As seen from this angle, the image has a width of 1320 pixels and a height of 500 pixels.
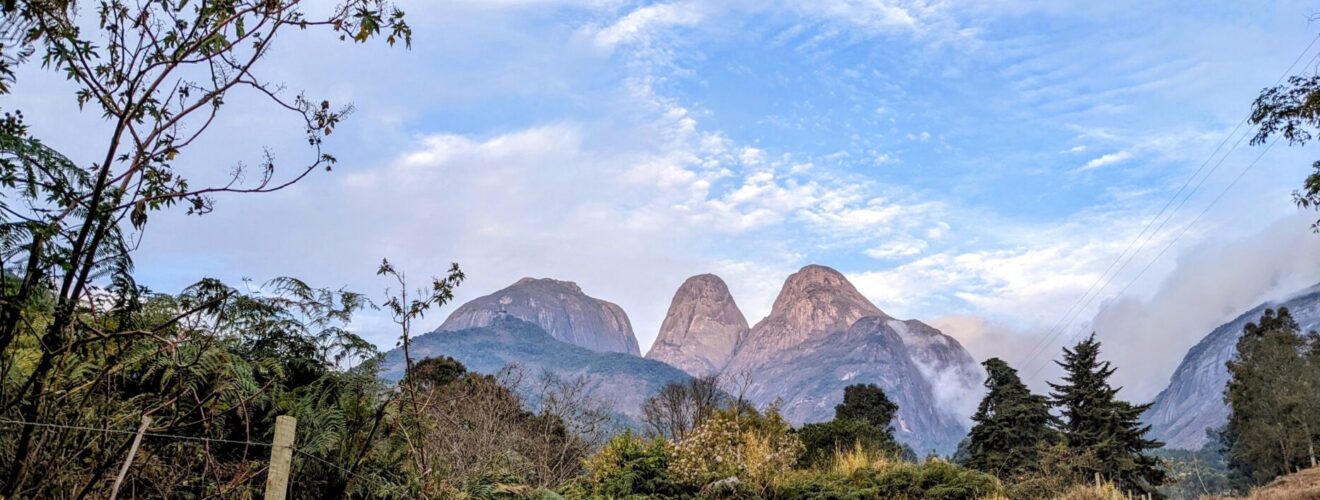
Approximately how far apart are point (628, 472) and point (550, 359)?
14640cm

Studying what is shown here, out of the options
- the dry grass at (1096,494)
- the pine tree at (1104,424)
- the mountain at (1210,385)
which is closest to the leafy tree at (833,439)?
the dry grass at (1096,494)

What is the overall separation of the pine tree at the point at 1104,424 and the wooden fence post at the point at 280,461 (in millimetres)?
23954

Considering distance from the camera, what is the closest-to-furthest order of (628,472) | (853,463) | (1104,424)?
(628,472) < (853,463) < (1104,424)

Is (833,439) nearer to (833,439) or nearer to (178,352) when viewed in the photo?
(833,439)

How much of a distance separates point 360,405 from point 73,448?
206cm

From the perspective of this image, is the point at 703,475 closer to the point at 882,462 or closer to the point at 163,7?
the point at 882,462

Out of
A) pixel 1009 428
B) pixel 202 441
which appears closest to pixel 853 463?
pixel 202 441

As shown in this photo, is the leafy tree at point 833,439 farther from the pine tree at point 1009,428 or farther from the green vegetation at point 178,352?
the pine tree at point 1009,428

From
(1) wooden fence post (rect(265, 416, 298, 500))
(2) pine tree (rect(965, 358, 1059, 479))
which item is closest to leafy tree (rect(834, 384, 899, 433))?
(2) pine tree (rect(965, 358, 1059, 479))

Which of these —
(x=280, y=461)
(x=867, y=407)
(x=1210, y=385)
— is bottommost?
(x=280, y=461)

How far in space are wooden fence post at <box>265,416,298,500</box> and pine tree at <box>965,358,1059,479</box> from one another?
27575 mm

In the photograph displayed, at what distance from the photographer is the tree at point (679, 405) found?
95.3 ft

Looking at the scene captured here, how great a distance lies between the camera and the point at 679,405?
31250 mm

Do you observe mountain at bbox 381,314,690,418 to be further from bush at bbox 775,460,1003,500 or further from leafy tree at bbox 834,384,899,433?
bush at bbox 775,460,1003,500
